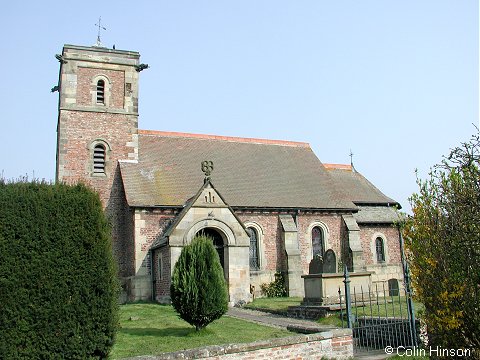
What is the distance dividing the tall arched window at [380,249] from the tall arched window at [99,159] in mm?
15936

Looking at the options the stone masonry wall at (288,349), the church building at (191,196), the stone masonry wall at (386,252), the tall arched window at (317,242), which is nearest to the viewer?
the stone masonry wall at (288,349)

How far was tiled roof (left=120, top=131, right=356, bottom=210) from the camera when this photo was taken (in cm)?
2495

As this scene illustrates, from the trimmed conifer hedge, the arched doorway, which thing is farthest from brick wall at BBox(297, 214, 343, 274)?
the trimmed conifer hedge

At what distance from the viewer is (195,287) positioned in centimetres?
1288

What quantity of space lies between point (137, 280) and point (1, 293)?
14851mm

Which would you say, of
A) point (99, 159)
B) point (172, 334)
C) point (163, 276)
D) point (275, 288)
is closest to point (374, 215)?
point (275, 288)

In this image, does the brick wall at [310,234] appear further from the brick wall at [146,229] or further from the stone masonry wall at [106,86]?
the stone masonry wall at [106,86]

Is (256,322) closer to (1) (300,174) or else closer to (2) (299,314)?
(2) (299,314)

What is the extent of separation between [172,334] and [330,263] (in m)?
7.89

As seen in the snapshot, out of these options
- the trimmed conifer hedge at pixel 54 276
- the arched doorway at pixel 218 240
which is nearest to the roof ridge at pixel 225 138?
the arched doorway at pixel 218 240

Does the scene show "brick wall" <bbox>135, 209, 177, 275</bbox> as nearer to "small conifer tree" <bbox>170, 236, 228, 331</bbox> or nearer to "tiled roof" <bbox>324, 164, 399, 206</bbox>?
"small conifer tree" <bbox>170, 236, 228, 331</bbox>

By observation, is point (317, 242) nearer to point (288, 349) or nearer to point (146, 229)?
point (146, 229)

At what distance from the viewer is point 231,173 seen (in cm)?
2744

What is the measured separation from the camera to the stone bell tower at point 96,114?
83.0 feet
